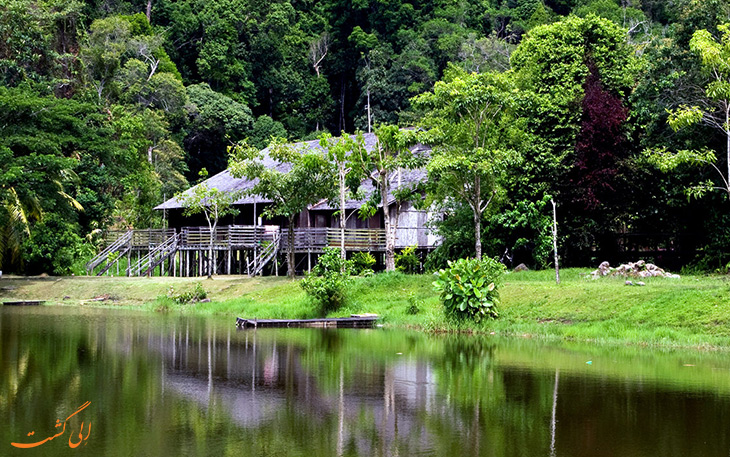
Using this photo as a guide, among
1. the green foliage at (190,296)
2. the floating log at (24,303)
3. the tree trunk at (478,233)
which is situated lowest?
the floating log at (24,303)

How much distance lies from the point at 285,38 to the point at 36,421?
78.5m

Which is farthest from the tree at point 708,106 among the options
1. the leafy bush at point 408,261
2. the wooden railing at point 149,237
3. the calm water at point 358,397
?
the wooden railing at point 149,237

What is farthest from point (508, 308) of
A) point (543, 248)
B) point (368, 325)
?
point (543, 248)

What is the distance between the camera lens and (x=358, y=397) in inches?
613

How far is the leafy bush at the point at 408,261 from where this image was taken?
129 ft

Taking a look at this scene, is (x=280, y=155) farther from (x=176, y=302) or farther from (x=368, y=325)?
(x=368, y=325)

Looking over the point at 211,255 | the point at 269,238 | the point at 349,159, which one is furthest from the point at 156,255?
the point at 349,159

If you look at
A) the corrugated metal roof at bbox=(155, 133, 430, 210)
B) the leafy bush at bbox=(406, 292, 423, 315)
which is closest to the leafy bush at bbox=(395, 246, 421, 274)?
the corrugated metal roof at bbox=(155, 133, 430, 210)

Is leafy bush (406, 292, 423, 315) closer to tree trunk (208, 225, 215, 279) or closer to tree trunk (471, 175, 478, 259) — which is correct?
tree trunk (471, 175, 478, 259)

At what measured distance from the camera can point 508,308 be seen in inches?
1057

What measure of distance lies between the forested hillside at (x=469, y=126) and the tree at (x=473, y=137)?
103mm

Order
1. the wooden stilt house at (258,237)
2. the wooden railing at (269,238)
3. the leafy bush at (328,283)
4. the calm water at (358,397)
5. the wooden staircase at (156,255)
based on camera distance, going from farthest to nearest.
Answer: the wooden staircase at (156,255) < the wooden stilt house at (258,237) < the wooden railing at (269,238) < the leafy bush at (328,283) < the calm water at (358,397)

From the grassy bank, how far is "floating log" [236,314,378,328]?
0.72m

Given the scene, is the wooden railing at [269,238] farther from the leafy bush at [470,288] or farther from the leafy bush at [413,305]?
the leafy bush at [470,288]
